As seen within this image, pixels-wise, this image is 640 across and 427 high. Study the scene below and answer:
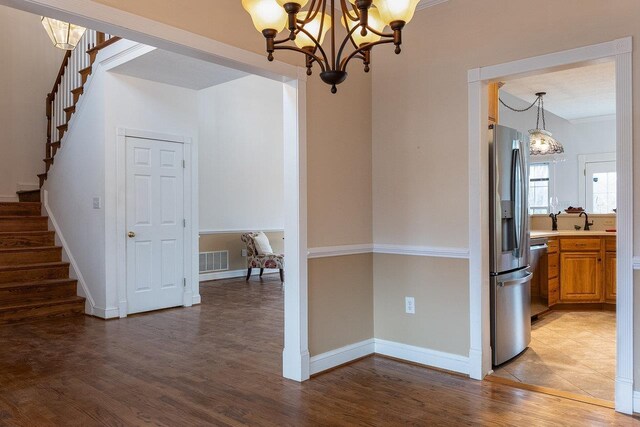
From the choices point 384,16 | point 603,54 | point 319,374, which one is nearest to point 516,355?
point 319,374

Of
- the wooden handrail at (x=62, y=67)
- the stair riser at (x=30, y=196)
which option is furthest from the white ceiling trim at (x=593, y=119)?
the stair riser at (x=30, y=196)

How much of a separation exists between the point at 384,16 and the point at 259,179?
682cm

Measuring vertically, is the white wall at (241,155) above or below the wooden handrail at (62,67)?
below

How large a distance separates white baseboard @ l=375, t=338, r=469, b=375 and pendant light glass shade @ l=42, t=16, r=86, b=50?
12.4 ft

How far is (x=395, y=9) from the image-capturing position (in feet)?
6.42

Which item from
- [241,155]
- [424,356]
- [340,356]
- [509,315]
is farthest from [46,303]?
[509,315]

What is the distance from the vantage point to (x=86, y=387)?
3141 mm

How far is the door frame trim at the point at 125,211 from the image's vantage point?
5.29 metres

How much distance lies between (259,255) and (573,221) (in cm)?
464

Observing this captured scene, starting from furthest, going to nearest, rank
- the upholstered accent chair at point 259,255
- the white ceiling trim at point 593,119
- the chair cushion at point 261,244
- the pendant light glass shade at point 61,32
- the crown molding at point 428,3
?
the white ceiling trim at point 593,119 → the chair cushion at point 261,244 → the upholstered accent chair at point 259,255 → the pendant light glass shade at point 61,32 → the crown molding at point 428,3

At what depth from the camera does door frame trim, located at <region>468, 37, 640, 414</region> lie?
2.70 metres

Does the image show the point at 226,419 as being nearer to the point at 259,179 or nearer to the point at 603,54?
the point at 603,54

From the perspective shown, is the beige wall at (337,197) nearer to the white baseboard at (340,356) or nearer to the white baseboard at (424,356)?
the white baseboard at (340,356)

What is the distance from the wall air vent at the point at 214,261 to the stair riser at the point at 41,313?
8.13 feet
